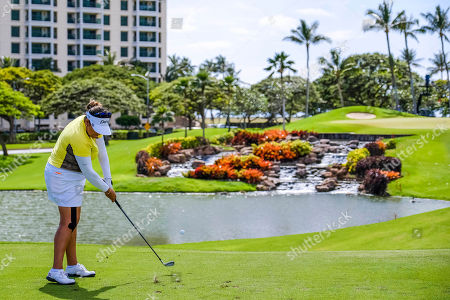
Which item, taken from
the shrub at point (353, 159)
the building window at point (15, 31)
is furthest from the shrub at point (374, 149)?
the building window at point (15, 31)

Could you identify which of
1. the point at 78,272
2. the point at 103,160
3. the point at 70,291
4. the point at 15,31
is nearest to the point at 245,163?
the point at 103,160

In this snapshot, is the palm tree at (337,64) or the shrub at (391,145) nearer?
the shrub at (391,145)

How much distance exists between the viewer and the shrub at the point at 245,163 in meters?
31.0

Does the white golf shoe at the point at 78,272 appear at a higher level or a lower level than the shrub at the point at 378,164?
higher

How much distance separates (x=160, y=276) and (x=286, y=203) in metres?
16.8

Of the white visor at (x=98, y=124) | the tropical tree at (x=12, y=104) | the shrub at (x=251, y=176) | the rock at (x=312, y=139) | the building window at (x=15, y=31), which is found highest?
the building window at (x=15, y=31)

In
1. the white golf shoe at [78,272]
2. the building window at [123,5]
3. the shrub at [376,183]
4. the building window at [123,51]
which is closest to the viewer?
the white golf shoe at [78,272]

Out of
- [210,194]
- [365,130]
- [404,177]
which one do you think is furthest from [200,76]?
[404,177]

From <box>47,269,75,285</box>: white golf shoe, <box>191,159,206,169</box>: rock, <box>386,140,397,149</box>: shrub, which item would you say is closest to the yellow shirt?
<box>47,269,75,285</box>: white golf shoe

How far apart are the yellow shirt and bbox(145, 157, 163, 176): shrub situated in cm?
2570

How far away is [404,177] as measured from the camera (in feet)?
88.8

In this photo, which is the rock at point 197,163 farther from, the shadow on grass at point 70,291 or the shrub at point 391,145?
the shadow on grass at point 70,291

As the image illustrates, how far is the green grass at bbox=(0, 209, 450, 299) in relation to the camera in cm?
590

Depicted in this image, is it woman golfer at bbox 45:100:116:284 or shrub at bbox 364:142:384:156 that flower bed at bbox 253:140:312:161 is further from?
woman golfer at bbox 45:100:116:284
